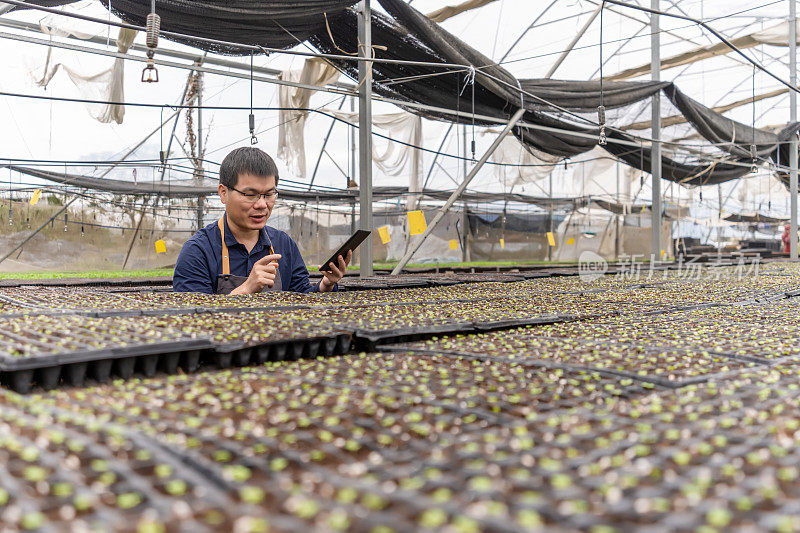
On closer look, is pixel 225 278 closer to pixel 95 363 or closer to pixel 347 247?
pixel 347 247

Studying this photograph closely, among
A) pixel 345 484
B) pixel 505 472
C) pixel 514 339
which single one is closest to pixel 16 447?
pixel 345 484

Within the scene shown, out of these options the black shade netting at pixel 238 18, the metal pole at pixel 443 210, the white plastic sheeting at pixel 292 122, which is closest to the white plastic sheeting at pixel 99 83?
the white plastic sheeting at pixel 292 122

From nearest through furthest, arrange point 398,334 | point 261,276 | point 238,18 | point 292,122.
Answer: point 398,334 → point 261,276 → point 238,18 → point 292,122

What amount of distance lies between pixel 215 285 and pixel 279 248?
39 cm

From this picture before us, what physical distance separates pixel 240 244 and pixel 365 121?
1689 mm

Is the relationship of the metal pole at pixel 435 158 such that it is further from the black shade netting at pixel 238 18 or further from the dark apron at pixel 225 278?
the dark apron at pixel 225 278

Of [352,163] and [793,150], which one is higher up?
[793,150]

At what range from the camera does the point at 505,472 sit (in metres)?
0.60

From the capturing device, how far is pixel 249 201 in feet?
8.69

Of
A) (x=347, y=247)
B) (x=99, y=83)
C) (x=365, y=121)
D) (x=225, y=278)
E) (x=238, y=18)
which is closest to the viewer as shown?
(x=347, y=247)

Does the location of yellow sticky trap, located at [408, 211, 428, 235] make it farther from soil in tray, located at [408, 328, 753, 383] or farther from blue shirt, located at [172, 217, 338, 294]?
soil in tray, located at [408, 328, 753, 383]

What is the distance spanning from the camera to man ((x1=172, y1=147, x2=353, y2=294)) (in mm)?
2627

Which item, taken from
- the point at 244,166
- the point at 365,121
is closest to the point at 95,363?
the point at 244,166

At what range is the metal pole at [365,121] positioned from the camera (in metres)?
4.02
